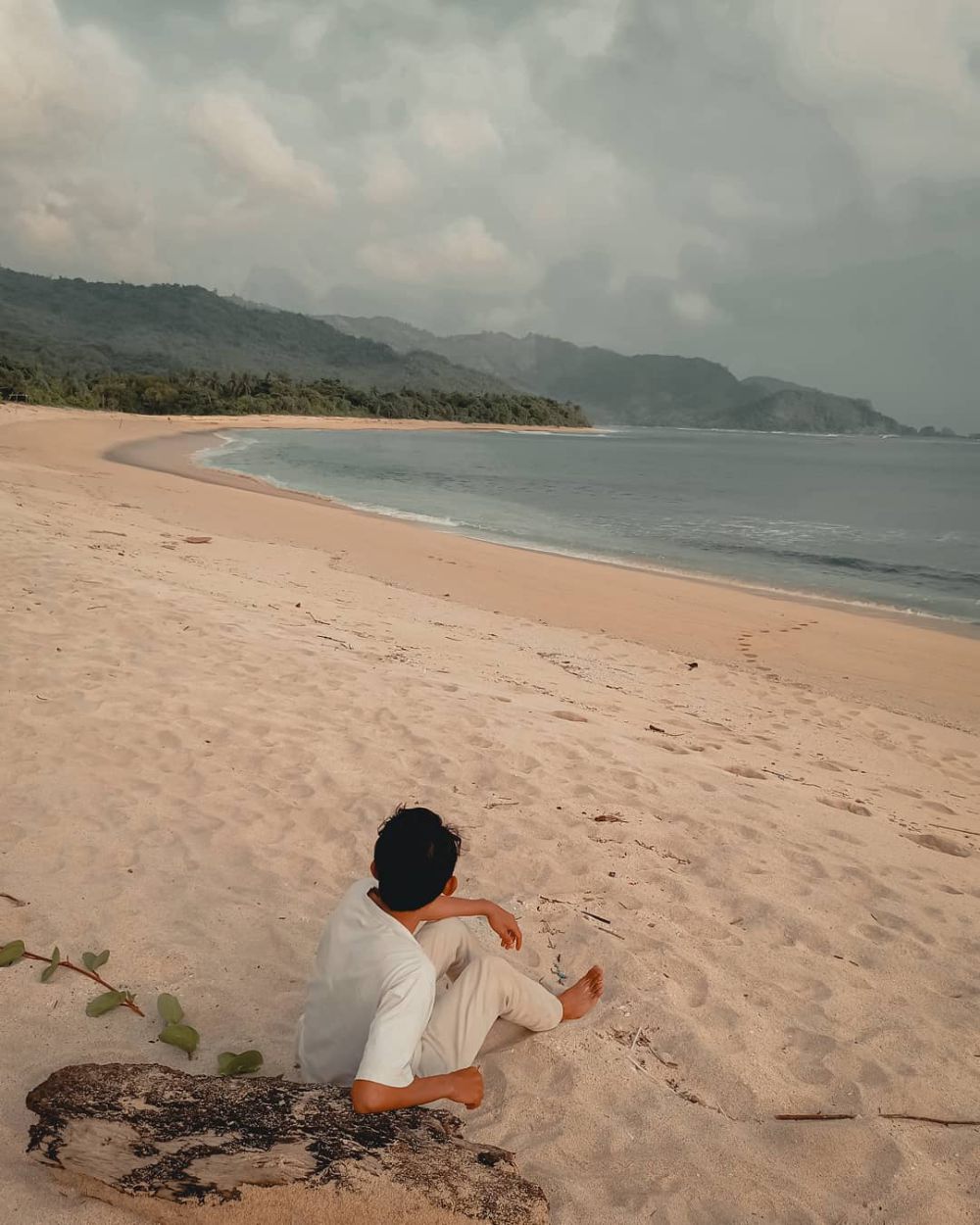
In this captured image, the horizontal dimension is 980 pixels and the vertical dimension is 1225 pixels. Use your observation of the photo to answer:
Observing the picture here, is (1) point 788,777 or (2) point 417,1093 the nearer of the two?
(2) point 417,1093

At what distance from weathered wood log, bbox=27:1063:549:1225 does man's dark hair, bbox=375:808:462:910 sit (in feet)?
1.83

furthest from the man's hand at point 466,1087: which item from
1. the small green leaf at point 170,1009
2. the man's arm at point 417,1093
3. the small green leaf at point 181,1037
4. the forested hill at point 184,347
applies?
the forested hill at point 184,347

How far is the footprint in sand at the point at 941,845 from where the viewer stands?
201 inches

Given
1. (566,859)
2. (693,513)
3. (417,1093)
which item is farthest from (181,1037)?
(693,513)

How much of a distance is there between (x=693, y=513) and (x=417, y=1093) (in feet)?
89.6

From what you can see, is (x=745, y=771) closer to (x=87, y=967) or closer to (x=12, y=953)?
(x=87, y=967)

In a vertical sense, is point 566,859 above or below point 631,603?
below

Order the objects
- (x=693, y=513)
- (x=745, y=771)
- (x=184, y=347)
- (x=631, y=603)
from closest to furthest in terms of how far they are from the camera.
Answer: (x=745, y=771)
(x=631, y=603)
(x=693, y=513)
(x=184, y=347)

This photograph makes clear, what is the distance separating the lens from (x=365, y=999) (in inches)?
93.7

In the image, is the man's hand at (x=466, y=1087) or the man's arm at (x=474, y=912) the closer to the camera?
the man's hand at (x=466, y=1087)

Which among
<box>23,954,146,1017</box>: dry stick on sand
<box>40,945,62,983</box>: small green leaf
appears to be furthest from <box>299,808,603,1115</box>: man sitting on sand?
<box>40,945,62,983</box>: small green leaf

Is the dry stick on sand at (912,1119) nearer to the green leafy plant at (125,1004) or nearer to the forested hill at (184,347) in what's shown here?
the green leafy plant at (125,1004)

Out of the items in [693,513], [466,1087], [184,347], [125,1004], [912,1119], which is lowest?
[125,1004]

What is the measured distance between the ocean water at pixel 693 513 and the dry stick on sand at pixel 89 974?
14.1 m
